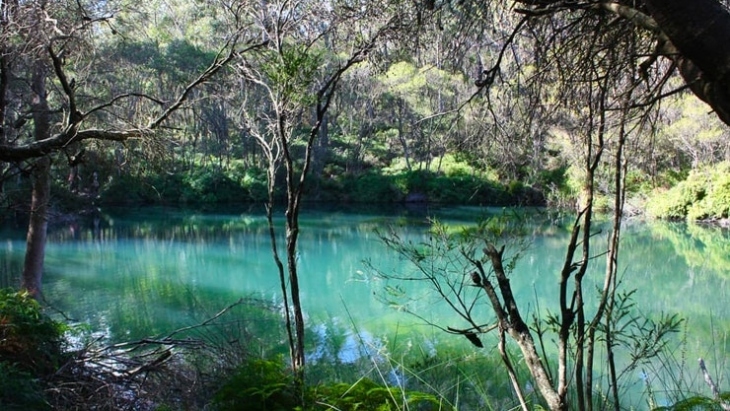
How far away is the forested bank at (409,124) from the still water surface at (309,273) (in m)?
0.88

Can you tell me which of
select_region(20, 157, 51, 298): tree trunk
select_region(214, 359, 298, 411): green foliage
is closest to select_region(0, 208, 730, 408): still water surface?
select_region(20, 157, 51, 298): tree trunk

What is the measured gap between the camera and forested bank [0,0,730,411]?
1.82 meters

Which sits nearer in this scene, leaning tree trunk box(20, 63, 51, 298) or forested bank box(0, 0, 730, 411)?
forested bank box(0, 0, 730, 411)

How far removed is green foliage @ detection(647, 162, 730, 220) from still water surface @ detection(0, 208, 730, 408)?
143 cm

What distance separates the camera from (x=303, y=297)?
36.7 feet

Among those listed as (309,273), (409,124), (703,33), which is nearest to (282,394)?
(703,33)

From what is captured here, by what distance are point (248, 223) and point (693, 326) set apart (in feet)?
56.4

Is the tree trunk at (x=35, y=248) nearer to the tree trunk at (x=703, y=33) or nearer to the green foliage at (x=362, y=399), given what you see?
the green foliage at (x=362, y=399)

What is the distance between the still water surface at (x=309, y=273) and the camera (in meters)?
9.01

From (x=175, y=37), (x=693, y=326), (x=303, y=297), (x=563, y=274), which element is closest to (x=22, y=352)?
(x=563, y=274)

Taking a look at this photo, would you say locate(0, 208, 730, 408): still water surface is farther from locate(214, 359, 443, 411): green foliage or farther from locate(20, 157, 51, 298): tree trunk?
locate(214, 359, 443, 411): green foliage

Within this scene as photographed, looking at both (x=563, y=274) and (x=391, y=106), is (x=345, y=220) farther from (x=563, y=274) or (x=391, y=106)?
(x=563, y=274)

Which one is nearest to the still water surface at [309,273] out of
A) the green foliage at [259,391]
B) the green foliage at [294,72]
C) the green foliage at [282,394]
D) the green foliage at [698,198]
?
the green foliage at [698,198]

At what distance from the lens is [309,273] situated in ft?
45.5
